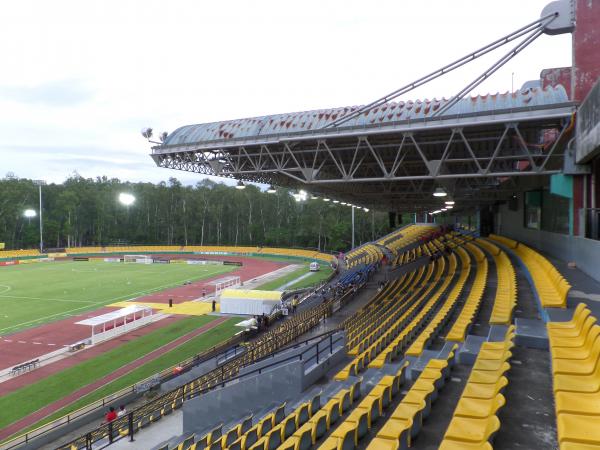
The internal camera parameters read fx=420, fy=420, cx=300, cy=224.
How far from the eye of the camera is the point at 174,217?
333ft

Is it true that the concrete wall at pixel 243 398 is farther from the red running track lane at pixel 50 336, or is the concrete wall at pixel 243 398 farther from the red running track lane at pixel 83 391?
the red running track lane at pixel 50 336

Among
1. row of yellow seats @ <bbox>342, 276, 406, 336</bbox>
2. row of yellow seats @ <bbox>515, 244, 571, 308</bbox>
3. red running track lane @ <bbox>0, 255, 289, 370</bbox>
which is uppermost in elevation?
row of yellow seats @ <bbox>515, 244, 571, 308</bbox>

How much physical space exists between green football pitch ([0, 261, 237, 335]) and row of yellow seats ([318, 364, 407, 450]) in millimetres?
28584

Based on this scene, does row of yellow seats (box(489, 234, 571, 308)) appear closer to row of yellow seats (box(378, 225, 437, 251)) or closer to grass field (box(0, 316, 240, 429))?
grass field (box(0, 316, 240, 429))

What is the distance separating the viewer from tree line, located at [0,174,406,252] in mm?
93125

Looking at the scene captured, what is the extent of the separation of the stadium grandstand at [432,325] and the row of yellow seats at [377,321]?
0.14 meters

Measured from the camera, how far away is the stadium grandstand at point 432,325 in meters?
5.94

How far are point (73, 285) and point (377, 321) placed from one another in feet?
132

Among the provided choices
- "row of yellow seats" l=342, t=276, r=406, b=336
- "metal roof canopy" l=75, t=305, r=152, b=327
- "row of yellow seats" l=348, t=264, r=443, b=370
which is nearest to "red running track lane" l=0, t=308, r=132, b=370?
"metal roof canopy" l=75, t=305, r=152, b=327

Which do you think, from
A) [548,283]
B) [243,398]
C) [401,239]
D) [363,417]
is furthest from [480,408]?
[401,239]

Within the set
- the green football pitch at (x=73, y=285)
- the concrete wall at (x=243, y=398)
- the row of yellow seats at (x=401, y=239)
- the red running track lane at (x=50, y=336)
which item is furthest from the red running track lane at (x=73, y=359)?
the row of yellow seats at (x=401, y=239)

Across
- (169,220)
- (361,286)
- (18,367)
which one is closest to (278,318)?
(361,286)

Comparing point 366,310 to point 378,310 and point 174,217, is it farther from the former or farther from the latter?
point 174,217

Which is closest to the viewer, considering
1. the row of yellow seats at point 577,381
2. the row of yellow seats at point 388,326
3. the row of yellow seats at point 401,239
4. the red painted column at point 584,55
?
the row of yellow seats at point 577,381
